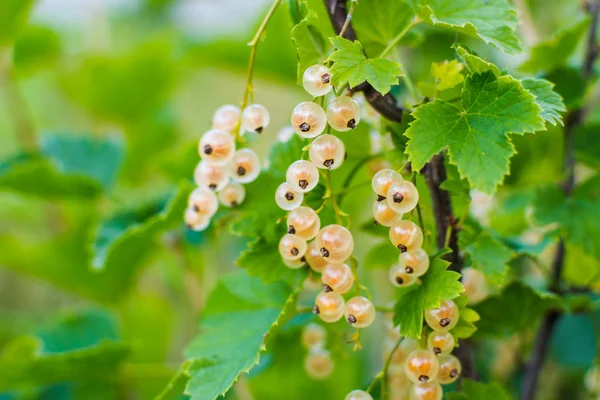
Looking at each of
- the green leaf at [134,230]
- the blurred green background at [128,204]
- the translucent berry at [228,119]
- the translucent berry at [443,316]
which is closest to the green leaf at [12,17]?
the blurred green background at [128,204]

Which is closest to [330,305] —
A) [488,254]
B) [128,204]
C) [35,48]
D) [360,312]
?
[360,312]

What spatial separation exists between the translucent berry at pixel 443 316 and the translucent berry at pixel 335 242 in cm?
7

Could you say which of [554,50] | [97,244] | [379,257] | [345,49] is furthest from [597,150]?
[97,244]

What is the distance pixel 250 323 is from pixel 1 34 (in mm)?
740

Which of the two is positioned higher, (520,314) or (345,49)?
(345,49)

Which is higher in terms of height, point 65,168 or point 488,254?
point 488,254

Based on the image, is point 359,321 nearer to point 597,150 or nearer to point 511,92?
point 511,92

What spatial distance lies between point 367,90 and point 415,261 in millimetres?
127

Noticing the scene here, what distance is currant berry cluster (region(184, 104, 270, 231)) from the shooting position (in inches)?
18.5

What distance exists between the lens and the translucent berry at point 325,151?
16.4 inches

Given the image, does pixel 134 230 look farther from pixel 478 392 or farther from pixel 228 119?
pixel 478 392

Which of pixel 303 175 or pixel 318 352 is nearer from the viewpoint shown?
pixel 303 175

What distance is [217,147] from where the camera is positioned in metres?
0.47

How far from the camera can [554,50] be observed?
622 millimetres
